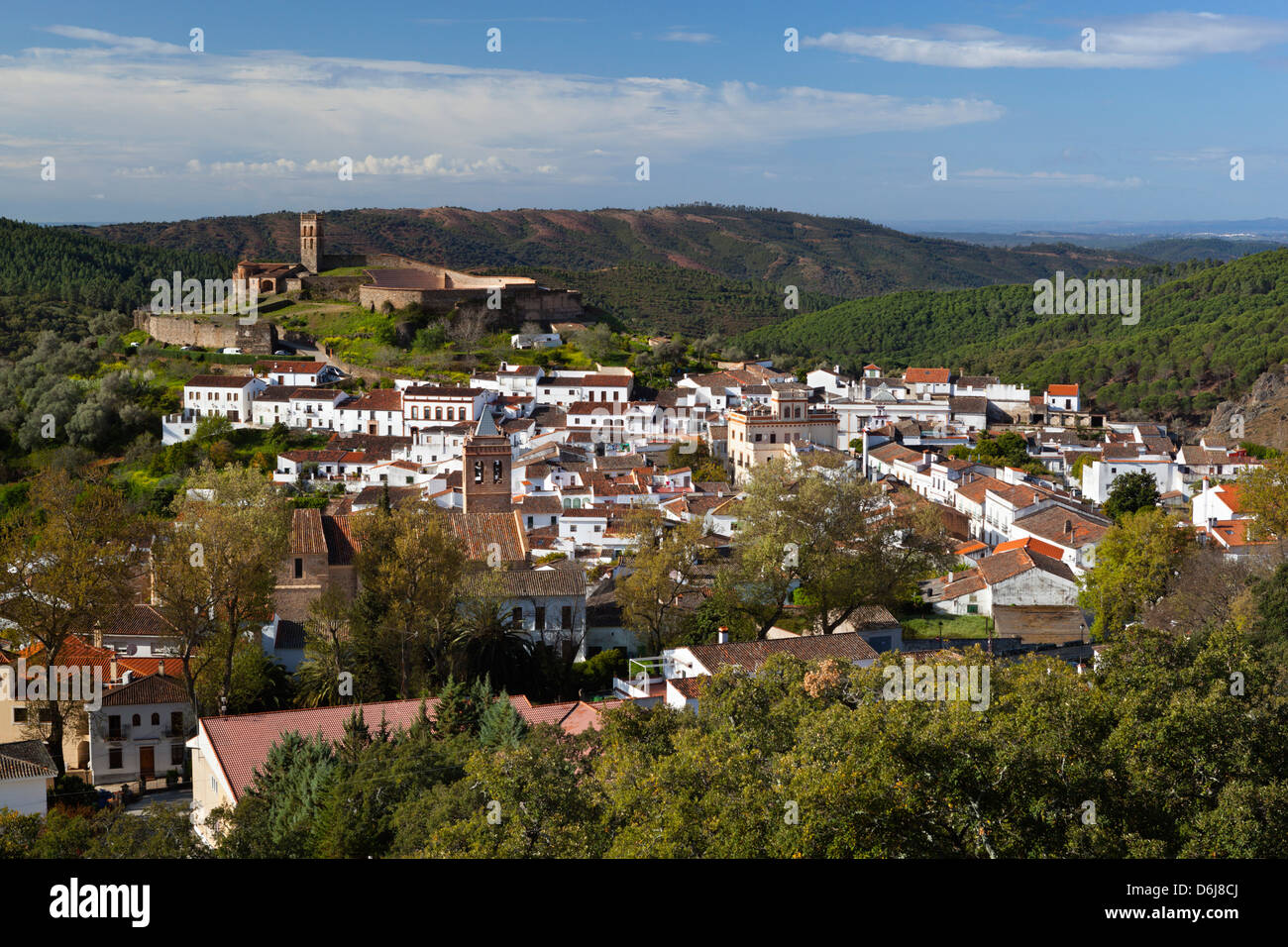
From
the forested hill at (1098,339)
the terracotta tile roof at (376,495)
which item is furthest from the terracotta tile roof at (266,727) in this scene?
the forested hill at (1098,339)

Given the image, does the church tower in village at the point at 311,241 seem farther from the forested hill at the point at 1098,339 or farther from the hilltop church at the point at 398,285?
Result: the forested hill at the point at 1098,339

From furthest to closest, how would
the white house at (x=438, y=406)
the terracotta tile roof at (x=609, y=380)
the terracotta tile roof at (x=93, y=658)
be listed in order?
the terracotta tile roof at (x=609, y=380), the white house at (x=438, y=406), the terracotta tile roof at (x=93, y=658)

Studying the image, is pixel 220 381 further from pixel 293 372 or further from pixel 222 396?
pixel 293 372

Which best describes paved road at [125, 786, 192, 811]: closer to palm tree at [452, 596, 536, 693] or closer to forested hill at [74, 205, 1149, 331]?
palm tree at [452, 596, 536, 693]

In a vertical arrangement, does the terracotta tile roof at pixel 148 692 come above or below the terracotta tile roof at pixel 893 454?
below

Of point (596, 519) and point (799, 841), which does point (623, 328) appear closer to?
point (596, 519)

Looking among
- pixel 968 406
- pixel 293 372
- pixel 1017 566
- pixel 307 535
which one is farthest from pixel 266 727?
pixel 968 406
